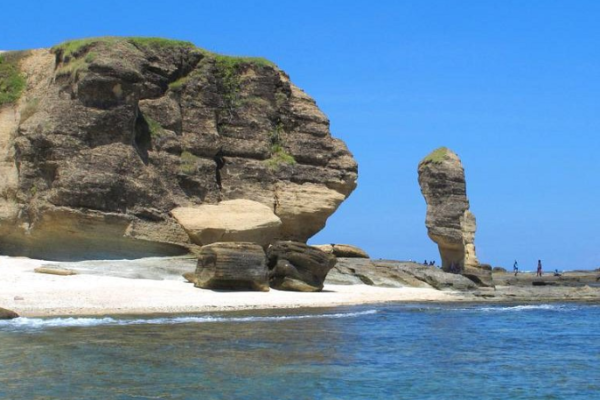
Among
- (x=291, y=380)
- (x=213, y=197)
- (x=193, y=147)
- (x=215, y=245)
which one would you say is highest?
(x=193, y=147)

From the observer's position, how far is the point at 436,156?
175ft

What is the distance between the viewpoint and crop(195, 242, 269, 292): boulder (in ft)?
95.8

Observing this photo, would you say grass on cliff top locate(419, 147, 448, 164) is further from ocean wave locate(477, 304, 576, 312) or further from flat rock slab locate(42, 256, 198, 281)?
flat rock slab locate(42, 256, 198, 281)

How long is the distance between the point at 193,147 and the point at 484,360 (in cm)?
2264

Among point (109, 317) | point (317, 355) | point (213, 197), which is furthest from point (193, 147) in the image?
point (317, 355)

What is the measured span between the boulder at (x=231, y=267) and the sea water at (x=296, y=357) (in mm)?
4048

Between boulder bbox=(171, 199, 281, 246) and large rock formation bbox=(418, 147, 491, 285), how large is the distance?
18395 mm

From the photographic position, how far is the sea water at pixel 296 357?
13.4 metres

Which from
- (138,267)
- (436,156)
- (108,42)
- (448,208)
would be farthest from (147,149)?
(436,156)

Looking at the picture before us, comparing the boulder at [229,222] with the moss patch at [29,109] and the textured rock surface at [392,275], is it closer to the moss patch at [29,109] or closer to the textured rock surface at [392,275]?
the textured rock surface at [392,275]

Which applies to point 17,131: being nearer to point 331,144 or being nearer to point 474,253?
point 331,144

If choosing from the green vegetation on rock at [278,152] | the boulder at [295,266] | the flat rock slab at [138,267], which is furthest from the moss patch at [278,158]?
the boulder at [295,266]

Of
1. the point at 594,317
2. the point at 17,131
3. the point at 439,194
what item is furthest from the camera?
the point at 439,194

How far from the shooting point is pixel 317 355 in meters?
17.1
